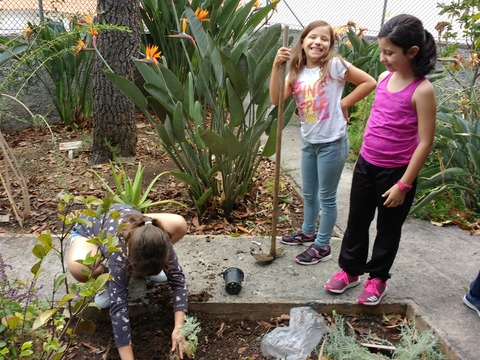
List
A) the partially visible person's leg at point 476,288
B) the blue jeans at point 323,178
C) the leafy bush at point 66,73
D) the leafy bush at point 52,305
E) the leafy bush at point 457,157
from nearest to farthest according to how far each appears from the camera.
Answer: the leafy bush at point 52,305 → the partially visible person's leg at point 476,288 → the blue jeans at point 323,178 → the leafy bush at point 457,157 → the leafy bush at point 66,73

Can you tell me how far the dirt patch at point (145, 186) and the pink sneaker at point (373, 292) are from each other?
3.43ft

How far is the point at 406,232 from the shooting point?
10.5ft

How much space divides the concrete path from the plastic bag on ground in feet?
A: 0.45

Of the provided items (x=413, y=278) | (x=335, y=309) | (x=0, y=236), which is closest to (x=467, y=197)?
(x=413, y=278)

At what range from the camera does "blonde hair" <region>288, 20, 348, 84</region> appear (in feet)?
7.83

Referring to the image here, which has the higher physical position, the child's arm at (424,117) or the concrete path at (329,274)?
the child's arm at (424,117)

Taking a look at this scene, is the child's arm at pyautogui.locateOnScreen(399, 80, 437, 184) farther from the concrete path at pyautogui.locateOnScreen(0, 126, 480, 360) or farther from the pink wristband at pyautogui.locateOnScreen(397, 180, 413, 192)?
the concrete path at pyautogui.locateOnScreen(0, 126, 480, 360)

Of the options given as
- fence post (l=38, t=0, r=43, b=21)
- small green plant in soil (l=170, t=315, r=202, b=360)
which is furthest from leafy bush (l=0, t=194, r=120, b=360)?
fence post (l=38, t=0, r=43, b=21)

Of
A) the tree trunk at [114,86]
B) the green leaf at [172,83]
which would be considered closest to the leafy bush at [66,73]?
the tree trunk at [114,86]

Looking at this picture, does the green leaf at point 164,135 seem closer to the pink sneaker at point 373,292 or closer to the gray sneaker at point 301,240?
the gray sneaker at point 301,240

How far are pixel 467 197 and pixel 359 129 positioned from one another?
66.6 inches

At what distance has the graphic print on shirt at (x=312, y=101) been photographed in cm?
241

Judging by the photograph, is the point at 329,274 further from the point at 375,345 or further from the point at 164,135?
the point at 164,135

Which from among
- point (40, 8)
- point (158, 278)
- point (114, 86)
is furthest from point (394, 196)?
point (40, 8)
